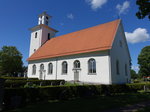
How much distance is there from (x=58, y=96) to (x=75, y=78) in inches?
446

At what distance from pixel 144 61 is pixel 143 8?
3842 cm

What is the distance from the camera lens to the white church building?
20078 millimetres

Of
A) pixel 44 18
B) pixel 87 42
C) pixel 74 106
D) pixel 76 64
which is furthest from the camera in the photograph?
pixel 44 18

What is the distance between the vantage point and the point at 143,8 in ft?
37.0

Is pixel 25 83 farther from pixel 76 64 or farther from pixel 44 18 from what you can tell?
pixel 44 18

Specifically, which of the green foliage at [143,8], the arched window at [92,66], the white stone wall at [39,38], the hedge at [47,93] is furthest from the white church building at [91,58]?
the green foliage at [143,8]

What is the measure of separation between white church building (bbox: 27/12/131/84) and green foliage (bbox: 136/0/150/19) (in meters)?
8.01

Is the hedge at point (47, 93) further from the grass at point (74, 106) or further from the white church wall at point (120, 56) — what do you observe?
the white church wall at point (120, 56)

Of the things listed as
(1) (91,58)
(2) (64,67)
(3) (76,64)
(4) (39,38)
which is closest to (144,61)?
(1) (91,58)

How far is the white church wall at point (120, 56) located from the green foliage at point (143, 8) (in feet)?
29.6

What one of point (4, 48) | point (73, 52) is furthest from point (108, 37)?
point (4, 48)

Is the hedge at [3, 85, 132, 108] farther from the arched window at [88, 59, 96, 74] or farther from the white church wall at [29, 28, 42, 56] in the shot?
the white church wall at [29, 28, 42, 56]

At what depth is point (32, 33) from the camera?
→ 1469 inches

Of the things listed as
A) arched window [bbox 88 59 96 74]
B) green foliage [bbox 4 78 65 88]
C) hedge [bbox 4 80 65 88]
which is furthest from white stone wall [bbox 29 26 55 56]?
arched window [bbox 88 59 96 74]
